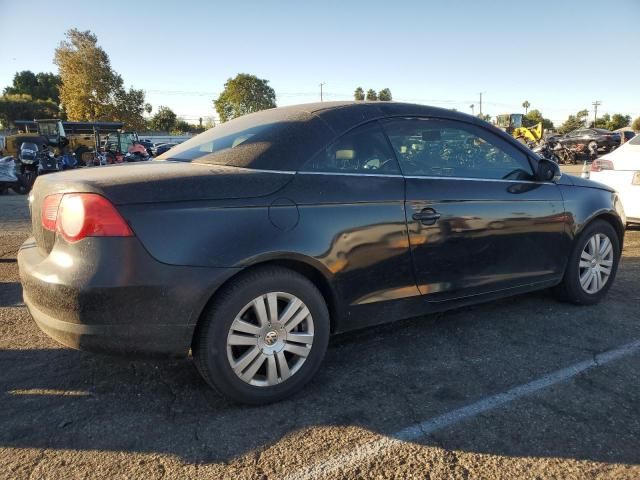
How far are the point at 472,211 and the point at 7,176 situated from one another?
45.3 ft

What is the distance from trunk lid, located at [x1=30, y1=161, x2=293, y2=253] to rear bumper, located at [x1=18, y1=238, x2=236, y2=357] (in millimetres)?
223

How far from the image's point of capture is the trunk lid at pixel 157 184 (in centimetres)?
230

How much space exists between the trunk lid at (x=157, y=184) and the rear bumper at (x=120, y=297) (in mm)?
223

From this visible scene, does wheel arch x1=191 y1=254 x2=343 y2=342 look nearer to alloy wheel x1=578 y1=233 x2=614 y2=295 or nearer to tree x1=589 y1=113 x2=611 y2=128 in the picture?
alloy wheel x1=578 y1=233 x2=614 y2=295

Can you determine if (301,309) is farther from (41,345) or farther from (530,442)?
(41,345)

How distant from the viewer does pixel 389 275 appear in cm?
292

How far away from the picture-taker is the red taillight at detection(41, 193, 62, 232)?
7.88 ft

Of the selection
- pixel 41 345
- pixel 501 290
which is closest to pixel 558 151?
pixel 501 290

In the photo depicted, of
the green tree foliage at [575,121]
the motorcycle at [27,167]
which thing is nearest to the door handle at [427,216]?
the motorcycle at [27,167]

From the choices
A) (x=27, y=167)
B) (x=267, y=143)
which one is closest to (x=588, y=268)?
(x=267, y=143)

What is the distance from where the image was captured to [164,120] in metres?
86.4

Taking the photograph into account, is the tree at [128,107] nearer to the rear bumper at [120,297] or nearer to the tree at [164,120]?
the tree at [164,120]

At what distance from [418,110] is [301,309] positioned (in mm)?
1643

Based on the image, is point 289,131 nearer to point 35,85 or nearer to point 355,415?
point 355,415
